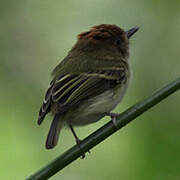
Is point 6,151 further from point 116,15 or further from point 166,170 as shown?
point 116,15

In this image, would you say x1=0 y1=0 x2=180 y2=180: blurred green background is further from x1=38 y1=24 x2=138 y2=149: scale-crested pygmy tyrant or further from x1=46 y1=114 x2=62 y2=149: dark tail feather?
x1=46 y1=114 x2=62 y2=149: dark tail feather

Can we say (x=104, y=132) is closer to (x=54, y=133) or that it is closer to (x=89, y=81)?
(x=54, y=133)

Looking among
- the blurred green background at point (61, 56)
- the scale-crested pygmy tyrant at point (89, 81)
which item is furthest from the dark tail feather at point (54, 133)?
the blurred green background at point (61, 56)

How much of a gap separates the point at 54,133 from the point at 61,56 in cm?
230

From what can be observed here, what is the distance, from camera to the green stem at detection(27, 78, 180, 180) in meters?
2.20

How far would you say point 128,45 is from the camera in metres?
4.43

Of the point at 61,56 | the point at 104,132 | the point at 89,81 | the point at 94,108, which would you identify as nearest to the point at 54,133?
the point at 94,108

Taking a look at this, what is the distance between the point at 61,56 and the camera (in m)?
5.30

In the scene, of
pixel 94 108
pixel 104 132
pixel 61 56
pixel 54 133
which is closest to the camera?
pixel 104 132

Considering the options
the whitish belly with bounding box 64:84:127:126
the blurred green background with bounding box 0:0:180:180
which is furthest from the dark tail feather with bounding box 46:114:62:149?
the blurred green background with bounding box 0:0:180:180

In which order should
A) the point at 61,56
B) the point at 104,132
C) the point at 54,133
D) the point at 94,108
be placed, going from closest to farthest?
the point at 104,132
the point at 54,133
the point at 94,108
the point at 61,56

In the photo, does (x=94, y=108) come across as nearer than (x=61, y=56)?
Yes

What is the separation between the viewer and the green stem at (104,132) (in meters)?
2.20

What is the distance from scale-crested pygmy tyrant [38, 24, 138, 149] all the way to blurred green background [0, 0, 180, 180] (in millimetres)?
239
